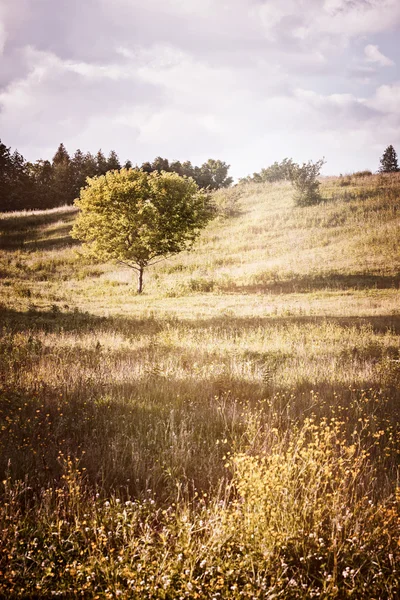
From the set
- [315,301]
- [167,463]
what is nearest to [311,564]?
[167,463]

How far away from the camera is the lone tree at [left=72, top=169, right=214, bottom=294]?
22.7 meters

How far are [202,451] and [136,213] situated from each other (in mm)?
20096

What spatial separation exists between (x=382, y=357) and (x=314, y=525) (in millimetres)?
6567

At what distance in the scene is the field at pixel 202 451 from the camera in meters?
3.05

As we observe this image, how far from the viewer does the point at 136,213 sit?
2300cm

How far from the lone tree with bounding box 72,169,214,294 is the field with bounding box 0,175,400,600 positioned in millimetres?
5920

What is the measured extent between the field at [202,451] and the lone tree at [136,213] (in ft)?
19.4

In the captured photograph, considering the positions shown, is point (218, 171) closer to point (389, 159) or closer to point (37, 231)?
point (389, 159)

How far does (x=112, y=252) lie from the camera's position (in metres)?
23.6

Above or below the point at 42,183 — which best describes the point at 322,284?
below

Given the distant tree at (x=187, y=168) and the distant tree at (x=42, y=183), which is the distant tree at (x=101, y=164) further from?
the distant tree at (x=187, y=168)

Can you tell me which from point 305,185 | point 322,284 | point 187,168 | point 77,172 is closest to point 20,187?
point 77,172

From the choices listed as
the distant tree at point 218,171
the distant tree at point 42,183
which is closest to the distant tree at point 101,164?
the distant tree at point 42,183

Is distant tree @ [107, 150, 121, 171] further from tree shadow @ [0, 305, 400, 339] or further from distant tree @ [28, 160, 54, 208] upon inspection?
tree shadow @ [0, 305, 400, 339]
